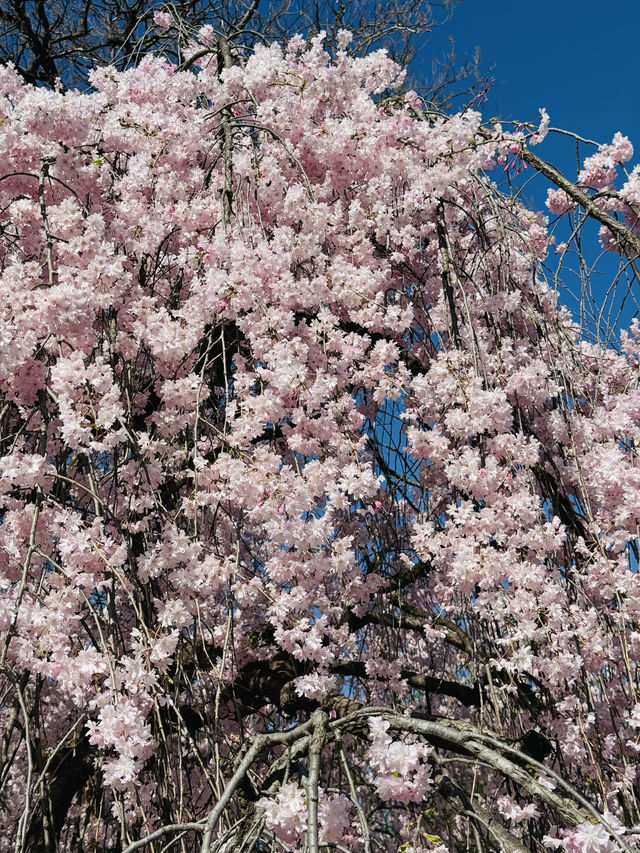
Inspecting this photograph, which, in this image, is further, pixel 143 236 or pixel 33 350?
pixel 143 236

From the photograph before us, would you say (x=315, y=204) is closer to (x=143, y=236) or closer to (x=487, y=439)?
(x=143, y=236)

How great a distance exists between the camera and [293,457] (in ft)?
8.78

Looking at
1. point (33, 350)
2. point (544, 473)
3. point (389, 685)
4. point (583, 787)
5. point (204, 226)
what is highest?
point (204, 226)

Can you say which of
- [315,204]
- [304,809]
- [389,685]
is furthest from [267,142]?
[304,809]

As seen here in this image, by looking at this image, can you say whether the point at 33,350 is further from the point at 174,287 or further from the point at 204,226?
the point at 204,226

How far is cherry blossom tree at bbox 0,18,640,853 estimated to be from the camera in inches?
71.6

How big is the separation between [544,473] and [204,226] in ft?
5.36

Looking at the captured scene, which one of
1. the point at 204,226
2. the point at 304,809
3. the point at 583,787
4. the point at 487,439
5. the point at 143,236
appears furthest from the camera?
the point at 583,787

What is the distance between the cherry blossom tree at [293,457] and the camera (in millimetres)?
1817

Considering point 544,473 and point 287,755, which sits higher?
point 544,473

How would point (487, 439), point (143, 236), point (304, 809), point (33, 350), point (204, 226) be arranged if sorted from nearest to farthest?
point (304, 809) → point (33, 350) → point (487, 439) → point (143, 236) → point (204, 226)

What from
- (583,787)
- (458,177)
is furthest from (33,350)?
(583,787)

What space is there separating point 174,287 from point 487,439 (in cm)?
133

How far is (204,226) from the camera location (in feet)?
9.53
